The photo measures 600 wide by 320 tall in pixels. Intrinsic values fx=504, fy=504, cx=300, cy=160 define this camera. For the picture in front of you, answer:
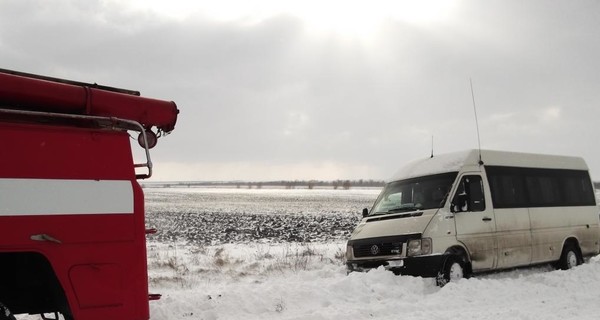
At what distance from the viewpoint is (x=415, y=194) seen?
33.6 ft

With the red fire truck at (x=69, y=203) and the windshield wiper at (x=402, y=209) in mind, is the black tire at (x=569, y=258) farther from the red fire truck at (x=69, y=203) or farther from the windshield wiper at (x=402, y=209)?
the red fire truck at (x=69, y=203)

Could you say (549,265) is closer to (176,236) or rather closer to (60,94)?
(60,94)

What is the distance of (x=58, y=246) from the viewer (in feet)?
13.2

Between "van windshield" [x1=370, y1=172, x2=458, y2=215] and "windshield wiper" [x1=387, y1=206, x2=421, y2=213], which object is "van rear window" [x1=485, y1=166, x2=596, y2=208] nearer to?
"van windshield" [x1=370, y1=172, x2=458, y2=215]

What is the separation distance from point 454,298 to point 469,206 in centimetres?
231

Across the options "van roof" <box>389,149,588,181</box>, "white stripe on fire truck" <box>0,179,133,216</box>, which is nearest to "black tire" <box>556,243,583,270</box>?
"van roof" <box>389,149,588,181</box>

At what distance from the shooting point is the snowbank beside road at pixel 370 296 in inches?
280

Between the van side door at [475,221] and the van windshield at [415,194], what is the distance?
0.25 metres

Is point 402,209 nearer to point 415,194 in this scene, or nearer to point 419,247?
point 415,194

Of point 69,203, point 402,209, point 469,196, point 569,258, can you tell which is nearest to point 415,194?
point 402,209

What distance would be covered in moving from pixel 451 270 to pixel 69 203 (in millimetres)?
6913

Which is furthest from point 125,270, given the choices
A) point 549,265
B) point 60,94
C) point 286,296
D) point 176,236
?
point 176,236

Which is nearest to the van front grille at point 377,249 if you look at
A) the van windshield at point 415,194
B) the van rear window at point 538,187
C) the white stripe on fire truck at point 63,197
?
the van windshield at point 415,194

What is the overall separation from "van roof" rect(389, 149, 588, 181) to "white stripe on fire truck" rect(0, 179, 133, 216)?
7214 mm
